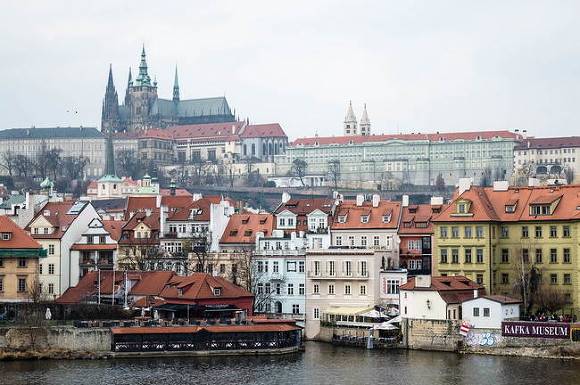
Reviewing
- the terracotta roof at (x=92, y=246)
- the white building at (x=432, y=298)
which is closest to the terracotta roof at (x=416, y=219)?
the white building at (x=432, y=298)

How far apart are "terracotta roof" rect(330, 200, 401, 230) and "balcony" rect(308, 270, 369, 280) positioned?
432 centimetres

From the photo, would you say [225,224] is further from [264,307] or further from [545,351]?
[545,351]

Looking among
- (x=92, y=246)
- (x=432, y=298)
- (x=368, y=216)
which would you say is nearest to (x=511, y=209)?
(x=368, y=216)

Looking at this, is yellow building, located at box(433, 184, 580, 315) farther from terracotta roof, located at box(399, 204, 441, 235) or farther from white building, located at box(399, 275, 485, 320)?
white building, located at box(399, 275, 485, 320)

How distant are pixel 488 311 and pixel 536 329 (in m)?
3.47

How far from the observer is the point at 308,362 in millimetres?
65250

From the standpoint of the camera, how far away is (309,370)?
62.3 metres

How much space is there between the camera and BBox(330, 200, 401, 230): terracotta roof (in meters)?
81.3

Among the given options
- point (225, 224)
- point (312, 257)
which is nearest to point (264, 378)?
point (312, 257)

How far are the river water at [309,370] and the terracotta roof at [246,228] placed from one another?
1818 cm

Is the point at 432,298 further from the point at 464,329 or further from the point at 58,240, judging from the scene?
the point at 58,240

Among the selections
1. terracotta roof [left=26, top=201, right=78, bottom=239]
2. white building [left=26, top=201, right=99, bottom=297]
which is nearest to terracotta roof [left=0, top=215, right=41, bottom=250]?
white building [left=26, top=201, right=99, bottom=297]

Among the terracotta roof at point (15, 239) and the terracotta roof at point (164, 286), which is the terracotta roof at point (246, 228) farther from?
the terracotta roof at point (15, 239)

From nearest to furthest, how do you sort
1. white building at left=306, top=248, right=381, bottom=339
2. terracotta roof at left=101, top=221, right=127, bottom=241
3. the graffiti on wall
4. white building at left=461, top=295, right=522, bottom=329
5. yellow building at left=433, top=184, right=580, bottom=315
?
the graffiti on wall < white building at left=461, top=295, right=522, bottom=329 < yellow building at left=433, top=184, right=580, bottom=315 < white building at left=306, top=248, right=381, bottom=339 < terracotta roof at left=101, top=221, right=127, bottom=241
